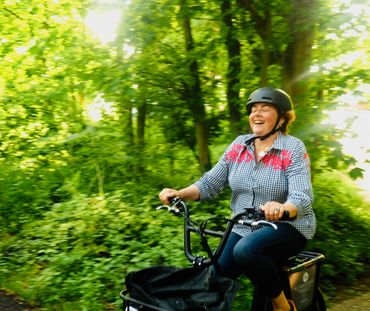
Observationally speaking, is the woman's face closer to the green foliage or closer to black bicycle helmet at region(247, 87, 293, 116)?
black bicycle helmet at region(247, 87, 293, 116)

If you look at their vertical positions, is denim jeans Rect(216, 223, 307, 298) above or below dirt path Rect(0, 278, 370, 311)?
above

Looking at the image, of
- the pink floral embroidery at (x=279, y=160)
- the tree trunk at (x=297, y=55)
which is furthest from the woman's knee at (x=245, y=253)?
the tree trunk at (x=297, y=55)

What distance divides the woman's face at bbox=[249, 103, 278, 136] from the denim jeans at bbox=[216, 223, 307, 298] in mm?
705

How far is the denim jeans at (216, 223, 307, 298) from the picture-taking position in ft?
10.8

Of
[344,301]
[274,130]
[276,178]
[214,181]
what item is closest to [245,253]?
[276,178]

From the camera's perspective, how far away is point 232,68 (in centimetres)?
709

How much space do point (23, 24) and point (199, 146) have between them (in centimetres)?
352

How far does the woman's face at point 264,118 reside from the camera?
371cm

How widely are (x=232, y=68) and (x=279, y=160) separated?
376 centimetres

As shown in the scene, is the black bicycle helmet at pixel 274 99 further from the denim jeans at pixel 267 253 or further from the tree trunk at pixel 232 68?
the tree trunk at pixel 232 68

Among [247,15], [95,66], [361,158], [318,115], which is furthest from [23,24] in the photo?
[361,158]

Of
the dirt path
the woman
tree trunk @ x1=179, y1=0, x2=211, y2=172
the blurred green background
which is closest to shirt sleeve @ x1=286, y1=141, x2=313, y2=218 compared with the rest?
the woman

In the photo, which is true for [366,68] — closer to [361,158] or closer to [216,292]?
[361,158]

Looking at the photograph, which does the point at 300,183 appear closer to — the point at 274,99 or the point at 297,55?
the point at 274,99
